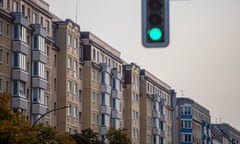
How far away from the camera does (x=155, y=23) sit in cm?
1680

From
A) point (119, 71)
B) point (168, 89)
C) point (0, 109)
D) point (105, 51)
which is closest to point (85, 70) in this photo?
point (105, 51)

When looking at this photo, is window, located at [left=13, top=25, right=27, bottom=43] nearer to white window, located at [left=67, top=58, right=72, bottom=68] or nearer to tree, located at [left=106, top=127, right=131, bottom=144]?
white window, located at [left=67, top=58, right=72, bottom=68]

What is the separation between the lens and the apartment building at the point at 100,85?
94.9 metres

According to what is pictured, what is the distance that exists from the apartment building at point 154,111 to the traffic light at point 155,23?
346ft

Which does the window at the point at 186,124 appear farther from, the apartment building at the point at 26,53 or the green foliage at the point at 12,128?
the green foliage at the point at 12,128

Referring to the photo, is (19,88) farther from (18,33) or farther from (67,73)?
(67,73)

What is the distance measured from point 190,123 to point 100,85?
2499 inches

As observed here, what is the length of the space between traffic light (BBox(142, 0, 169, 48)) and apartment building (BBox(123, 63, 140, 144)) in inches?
3797

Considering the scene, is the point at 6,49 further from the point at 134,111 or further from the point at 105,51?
the point at 134,111

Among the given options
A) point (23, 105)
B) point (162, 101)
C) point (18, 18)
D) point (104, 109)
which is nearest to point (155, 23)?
point (18, 18)

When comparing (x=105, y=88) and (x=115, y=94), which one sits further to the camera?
(x=115, y=94)

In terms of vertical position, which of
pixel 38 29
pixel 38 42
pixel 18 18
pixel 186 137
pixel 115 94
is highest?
pixel 18 18

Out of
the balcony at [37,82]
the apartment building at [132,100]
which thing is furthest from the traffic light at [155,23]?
the apartment building at [132,100]

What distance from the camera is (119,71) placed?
110 meters
